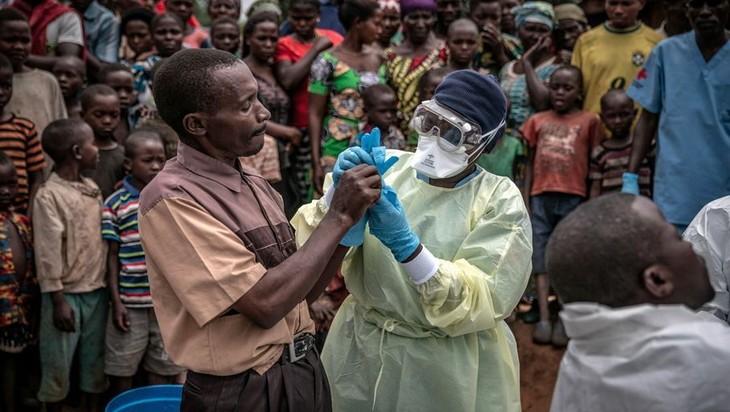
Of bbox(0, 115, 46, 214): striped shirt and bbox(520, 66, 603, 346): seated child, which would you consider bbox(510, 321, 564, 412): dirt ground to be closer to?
bbox(520, 66, 603, 346): seated child

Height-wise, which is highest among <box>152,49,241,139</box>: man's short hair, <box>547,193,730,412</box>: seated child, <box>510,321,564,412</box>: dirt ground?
<box>152,49,241,139</box>: man's short hair

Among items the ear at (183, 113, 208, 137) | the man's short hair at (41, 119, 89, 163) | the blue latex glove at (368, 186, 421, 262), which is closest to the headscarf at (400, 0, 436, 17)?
the man's short hair at (41, 119, 89, 163)

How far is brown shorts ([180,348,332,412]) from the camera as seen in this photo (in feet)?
6.81

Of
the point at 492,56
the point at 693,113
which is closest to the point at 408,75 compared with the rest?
the point at 492,56

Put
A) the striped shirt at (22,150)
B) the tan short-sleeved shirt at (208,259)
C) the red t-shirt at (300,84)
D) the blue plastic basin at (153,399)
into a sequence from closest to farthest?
the tan short-sleeved shirt at (208,259) → the blue plastic basin at (153,399) → the striped shirt at (22,150) → the red t-shirt at (300,84)

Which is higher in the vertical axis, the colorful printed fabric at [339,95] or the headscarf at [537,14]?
the headscarf at [537,14]

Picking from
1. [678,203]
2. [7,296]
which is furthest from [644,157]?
[7,296]

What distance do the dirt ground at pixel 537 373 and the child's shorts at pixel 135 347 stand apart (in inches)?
91.1

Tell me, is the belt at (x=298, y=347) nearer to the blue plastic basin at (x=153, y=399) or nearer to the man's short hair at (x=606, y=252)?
the man's short hair at (x=606, y=252)

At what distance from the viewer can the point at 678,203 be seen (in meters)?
4.38

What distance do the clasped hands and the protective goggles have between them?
12.7 inches

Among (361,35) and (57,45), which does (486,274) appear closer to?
(361,35)

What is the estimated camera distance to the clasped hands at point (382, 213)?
2.30 metres

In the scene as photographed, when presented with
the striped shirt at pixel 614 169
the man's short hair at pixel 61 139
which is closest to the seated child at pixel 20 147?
the man's short hair at pixel 61 139
